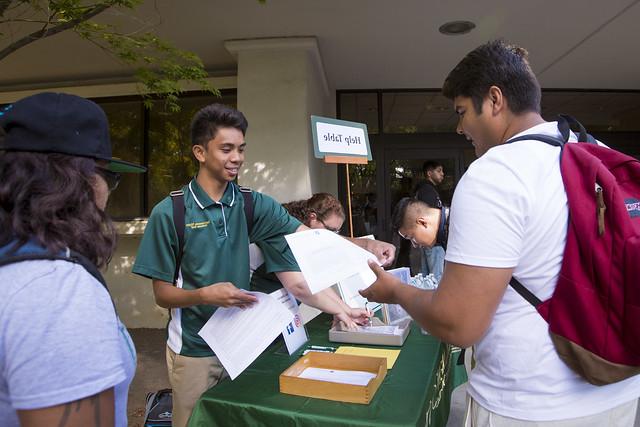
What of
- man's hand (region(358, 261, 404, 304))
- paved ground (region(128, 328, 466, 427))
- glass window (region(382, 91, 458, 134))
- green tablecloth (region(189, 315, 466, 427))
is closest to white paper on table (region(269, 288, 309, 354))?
green tablecloth (region(189, 315, 466, 427))

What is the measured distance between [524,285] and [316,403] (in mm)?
769

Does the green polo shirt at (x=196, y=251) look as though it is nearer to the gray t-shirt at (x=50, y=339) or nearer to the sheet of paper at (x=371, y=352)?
the sheet of paper at (x=371, y=352)

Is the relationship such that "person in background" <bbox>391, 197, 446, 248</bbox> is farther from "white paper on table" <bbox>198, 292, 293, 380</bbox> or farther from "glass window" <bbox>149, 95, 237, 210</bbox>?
"glass window" <bbox>149, 95, 237, 210</bbox>

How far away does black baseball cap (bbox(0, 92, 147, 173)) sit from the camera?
745mm

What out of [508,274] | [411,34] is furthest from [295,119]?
[508,274]

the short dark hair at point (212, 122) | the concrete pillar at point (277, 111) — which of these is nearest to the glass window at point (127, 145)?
the concrete pillar at point (277, 111)

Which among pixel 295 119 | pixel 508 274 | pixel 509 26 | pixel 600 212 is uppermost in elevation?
pixel 509 26

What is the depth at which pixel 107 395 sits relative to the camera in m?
0.72

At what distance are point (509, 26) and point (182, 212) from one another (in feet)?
13.4

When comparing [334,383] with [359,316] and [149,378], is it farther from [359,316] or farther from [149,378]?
[149,378]

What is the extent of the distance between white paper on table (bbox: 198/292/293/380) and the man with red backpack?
0.72 m

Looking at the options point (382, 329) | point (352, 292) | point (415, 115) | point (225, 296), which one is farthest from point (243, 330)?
point (415, 115)

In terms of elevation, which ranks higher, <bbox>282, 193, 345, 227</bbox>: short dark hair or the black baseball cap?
the black baseball cap

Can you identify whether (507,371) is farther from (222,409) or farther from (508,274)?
(222,409)
